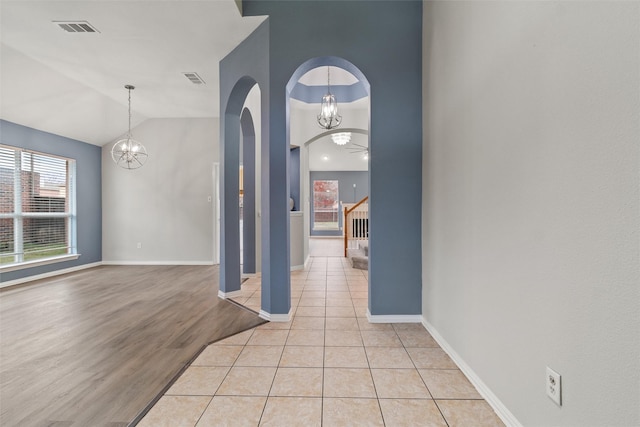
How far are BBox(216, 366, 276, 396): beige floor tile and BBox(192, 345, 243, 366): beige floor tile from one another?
15cm

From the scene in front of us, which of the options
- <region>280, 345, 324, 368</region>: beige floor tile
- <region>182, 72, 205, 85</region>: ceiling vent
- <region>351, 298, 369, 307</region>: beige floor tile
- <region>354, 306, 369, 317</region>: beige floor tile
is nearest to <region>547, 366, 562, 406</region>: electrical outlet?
<region>280, 345, 324, 368</region>: beige floor tile

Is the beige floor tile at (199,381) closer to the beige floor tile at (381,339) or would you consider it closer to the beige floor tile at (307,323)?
the beige floor tile at (307,323)

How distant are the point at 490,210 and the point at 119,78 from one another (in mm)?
4918

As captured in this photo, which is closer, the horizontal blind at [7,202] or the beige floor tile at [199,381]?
the beige floor tile at [199,381]

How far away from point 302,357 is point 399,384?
73cm

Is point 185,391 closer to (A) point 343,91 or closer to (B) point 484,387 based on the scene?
(B) point 484,387

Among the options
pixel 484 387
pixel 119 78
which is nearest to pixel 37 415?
pixel 484 387

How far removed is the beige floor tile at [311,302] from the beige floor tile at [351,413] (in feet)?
5.46

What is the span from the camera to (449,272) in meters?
2.21

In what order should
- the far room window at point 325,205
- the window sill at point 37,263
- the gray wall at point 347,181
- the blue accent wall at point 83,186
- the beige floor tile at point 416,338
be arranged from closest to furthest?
the beige floor tile at point 416,338 → the window sill at point 37,263 → the blue accent wall at point 83,186 → the gray wall at point 347,181 → the far room window at point 325,205

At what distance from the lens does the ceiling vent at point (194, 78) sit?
3971 millimetres

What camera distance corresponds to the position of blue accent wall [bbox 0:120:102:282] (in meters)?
4.63

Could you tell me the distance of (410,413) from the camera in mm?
1561

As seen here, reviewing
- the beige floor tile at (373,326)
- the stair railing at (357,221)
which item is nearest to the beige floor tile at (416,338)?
the beige floor tile at (373,326)
